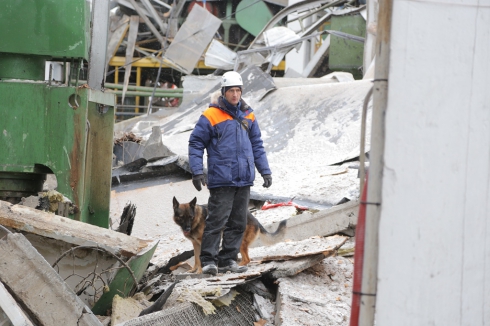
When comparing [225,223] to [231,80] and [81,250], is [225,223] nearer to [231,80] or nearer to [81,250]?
[231,80]

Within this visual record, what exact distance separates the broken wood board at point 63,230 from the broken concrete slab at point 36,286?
638mm

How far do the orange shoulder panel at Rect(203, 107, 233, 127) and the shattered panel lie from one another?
13.0 m

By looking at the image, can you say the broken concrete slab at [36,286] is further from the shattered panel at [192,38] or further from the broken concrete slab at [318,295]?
the shattered panel at [192,38]

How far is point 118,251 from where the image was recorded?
462cm

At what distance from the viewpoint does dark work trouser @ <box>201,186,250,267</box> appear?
5574 mm

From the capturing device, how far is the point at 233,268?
5.66 m

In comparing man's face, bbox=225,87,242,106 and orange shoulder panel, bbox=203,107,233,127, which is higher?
man's face, bbox=225,87,242,106

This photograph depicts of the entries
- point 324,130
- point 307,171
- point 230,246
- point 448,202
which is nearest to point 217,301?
point 230,246

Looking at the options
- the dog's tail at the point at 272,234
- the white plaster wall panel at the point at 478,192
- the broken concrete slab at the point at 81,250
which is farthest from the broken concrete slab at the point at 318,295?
the white plaster wall panel at the point at 478,192

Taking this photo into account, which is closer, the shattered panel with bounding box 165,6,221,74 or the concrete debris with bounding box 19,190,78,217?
the concrete debris with bounding box 19,190,78,217

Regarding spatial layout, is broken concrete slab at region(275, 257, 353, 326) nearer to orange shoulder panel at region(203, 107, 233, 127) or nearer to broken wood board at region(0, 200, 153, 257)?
broken wood board at region(0, 200, 153, 257)

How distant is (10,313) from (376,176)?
6.48 ft

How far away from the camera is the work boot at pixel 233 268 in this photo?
5560mm

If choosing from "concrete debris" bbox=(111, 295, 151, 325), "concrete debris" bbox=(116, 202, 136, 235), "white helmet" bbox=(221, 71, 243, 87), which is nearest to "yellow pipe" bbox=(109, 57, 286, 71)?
"concrete debris" bbox=(116, 202, 136, 235)
